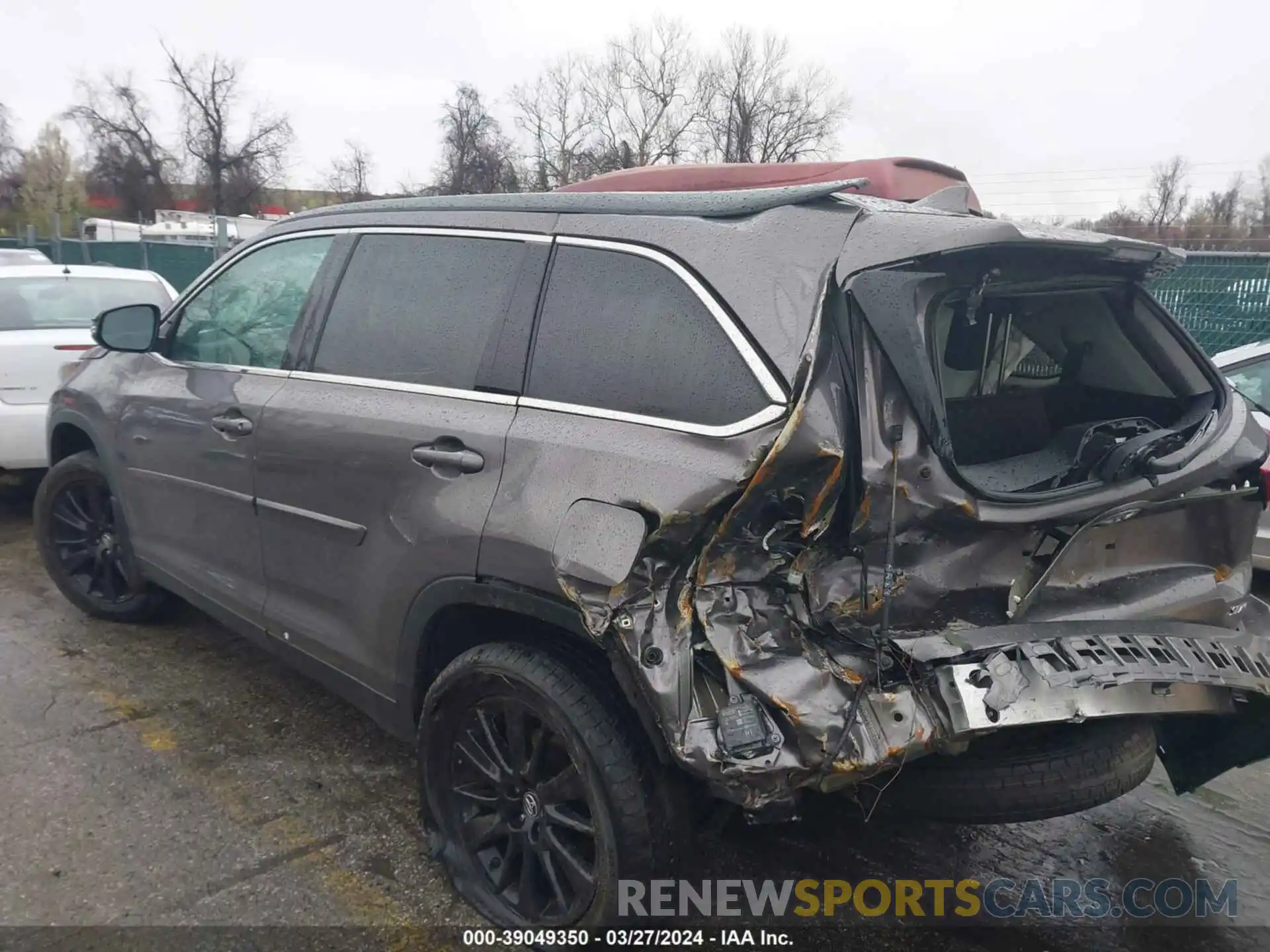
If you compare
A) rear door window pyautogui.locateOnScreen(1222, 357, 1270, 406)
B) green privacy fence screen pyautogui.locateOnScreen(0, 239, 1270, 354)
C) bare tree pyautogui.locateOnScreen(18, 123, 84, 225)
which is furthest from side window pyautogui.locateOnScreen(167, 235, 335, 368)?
bare tree pyautogui.locateOnScreen(18, 123, 84, 225)

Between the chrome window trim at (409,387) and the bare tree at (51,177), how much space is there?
170 ft

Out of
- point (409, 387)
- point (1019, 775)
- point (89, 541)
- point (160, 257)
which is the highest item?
point (160, 257)

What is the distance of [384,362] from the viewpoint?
9.48 ft

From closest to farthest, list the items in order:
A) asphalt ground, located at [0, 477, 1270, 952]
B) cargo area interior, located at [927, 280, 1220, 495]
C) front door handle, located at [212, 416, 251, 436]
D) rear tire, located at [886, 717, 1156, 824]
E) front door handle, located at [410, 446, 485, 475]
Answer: rear tire, located at [886, 717, 1156, 824], cargo area interior, located at [927, 280, 1220, 495], front door handle, located at [410, 446, 485, 475], asphalt ground, located at [0, 477, 1270, 952], front door handle, located at [212, 416, 251, 436]

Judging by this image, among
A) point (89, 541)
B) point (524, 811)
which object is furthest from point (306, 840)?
point (89, 541)

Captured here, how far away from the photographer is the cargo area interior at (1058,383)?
2293 millimetres

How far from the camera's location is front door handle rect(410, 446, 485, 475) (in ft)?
8.07

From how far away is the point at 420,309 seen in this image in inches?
112

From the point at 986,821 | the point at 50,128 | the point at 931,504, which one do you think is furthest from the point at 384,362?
the point at 50,128

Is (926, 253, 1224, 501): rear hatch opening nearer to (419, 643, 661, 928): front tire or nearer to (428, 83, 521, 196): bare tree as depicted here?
(419, 643, 661, 928): front tire

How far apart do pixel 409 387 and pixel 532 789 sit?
1186mm

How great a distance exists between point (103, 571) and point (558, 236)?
3.16 metres

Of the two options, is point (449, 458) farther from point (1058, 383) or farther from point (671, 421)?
point (1058, 383)

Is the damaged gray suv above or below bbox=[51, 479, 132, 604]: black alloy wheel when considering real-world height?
above
